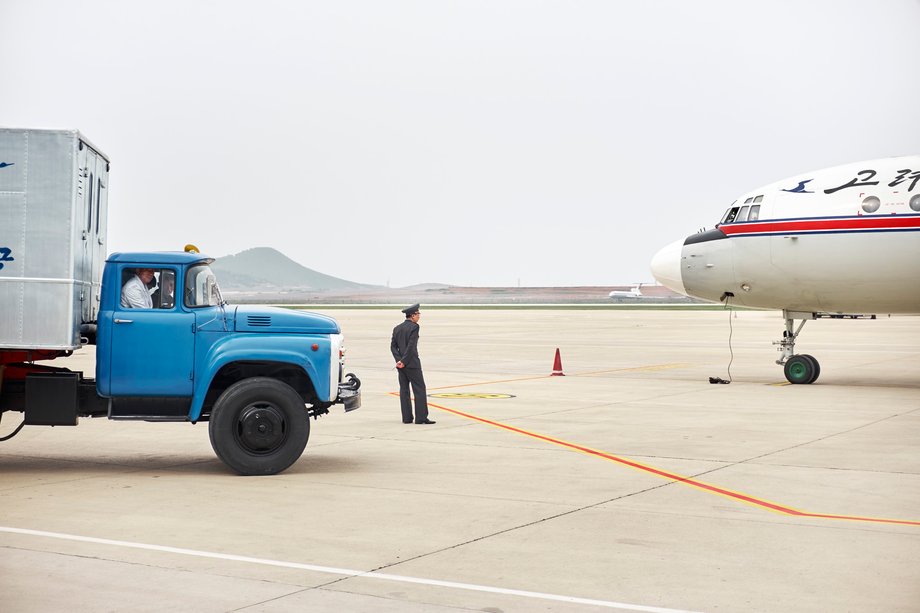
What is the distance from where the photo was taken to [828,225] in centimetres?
2344

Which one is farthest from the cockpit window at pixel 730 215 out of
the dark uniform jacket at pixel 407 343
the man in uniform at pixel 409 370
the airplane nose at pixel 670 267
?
the dark uniform jacket at pixel 407 343

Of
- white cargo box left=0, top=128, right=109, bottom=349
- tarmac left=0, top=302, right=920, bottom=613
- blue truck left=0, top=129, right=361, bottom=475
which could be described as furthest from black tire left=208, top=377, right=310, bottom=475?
white cargo box left=0, top=128, right=109, bottom=349

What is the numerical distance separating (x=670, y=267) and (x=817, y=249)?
4014 millimetres

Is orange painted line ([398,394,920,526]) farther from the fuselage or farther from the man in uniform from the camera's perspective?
the fuselage

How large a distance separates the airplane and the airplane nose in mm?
158

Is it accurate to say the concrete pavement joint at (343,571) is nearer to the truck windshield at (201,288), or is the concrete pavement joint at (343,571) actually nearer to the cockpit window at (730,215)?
the truck windshield at (201,288)

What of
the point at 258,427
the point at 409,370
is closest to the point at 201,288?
the point at 258,427

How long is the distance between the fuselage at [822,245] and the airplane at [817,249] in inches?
0.9

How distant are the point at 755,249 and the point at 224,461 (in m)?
16.3

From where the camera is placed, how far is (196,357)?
11711mm

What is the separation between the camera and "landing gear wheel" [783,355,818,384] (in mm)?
24125

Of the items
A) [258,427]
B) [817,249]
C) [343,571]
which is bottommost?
[343,571]

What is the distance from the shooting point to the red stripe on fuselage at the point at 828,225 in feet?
74.2

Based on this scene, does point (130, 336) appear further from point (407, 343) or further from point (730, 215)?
point (730, 215)
